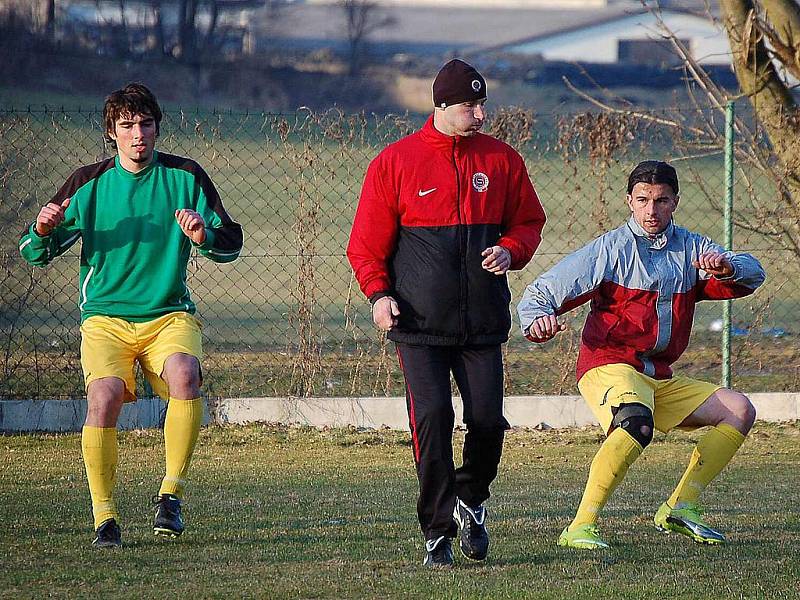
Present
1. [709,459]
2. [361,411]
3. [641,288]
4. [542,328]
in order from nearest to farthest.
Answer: [542,328], [641,288], [709,459], [361,411]

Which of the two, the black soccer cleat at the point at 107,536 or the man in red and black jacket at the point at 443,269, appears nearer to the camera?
the man in red and black jacket at the point at 443,269

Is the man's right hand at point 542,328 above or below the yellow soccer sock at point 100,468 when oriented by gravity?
above

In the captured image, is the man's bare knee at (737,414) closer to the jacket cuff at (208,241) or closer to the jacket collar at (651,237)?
the jacket collar at (651,237)

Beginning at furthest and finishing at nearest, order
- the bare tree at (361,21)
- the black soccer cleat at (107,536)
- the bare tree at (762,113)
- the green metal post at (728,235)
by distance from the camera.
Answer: the bare tree at (361,21)
the bare tree at (762,113)
the green metal post at (728,235)
the black soccer cleat at (107,536)

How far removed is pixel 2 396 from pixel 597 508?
5.27 meters

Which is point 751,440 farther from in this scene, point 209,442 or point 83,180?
point 83,180

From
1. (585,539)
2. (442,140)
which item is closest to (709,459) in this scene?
(585,539)

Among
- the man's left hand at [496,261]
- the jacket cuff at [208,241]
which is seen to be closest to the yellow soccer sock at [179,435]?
the jacket cuff at [208,241]

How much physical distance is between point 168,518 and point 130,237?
123cm

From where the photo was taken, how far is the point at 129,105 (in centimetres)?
587

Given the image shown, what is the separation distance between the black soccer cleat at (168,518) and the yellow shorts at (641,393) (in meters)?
1.84

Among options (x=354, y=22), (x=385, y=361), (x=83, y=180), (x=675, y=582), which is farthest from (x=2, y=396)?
(x=354, y=22)

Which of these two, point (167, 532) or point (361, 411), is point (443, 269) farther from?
point (361, 411)

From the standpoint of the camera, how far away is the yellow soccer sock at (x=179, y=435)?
19.2ft
